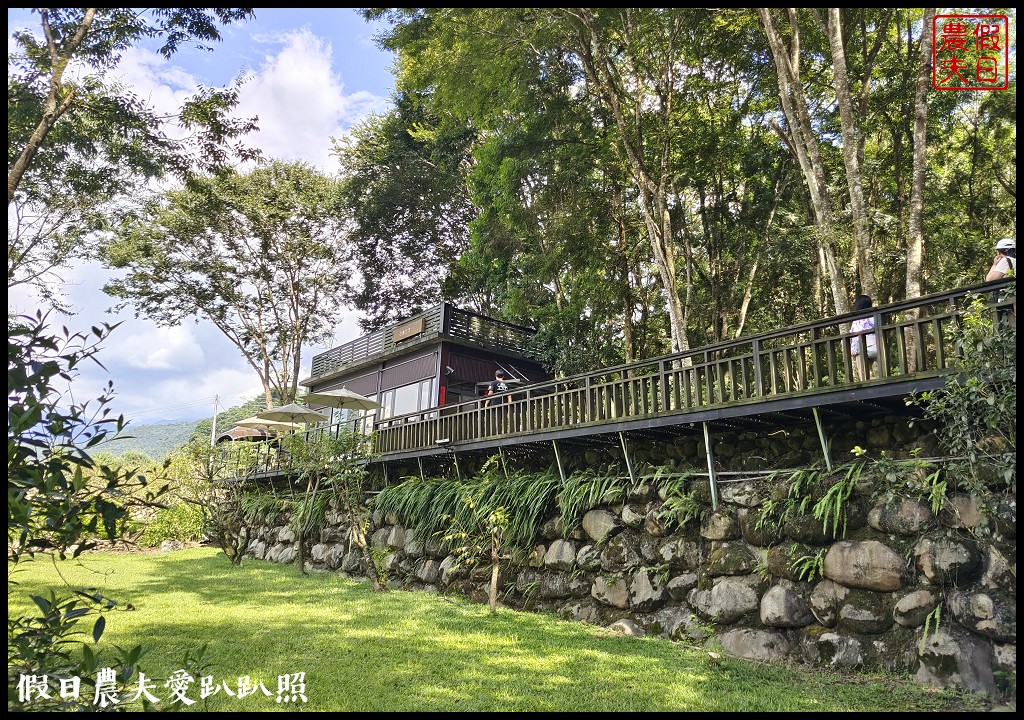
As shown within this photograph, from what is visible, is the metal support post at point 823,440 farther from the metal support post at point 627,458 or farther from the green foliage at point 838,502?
the metal support post at point 627,458

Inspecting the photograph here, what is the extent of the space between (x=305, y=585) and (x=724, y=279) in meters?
13.3

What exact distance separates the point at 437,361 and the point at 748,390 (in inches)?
501

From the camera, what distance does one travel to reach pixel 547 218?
1803 cm

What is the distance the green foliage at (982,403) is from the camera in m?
5.64

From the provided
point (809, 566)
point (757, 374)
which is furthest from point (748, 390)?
point (809, 566)

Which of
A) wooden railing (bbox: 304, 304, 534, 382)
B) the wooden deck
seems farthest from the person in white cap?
wooden railing (bbox: 304, 304, 534, 382)

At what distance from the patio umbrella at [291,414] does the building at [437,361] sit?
2027 millimetres

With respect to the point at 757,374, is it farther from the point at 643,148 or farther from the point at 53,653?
the point at 643,148

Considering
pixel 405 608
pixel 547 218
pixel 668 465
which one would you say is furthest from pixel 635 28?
pixel 405 608

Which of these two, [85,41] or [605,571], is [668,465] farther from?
[85,41]

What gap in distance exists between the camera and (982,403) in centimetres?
597

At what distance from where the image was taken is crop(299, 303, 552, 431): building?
19.9 metres

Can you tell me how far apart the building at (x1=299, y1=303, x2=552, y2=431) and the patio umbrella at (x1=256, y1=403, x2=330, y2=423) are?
2027mm

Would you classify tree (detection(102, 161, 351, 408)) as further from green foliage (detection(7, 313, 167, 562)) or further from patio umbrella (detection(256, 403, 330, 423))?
green foliage (detection(7, 313, 167, 562))
